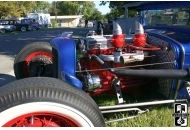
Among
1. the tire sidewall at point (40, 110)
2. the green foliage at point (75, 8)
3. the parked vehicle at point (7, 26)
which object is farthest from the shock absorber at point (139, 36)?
the green foliage at point (75, 8)

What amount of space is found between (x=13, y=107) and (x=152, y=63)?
1.89m

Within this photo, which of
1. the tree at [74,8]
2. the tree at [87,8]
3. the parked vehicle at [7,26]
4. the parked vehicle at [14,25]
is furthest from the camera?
the tree at [87,8]

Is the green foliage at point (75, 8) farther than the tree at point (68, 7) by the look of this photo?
Yes

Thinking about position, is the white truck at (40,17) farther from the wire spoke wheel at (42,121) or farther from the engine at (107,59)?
the wire spoke wheel at (42,121)

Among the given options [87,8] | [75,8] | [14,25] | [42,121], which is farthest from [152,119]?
[87,8]

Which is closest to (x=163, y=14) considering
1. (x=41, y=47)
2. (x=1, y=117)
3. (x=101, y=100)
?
(x=101, y=100)

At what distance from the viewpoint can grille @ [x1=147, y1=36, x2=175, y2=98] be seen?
322cm

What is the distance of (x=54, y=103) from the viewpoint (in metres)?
2.31

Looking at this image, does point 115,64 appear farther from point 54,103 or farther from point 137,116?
point 54,103

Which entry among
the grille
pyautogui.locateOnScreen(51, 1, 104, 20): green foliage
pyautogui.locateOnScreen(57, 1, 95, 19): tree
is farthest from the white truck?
the grille

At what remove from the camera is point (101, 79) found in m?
3.48

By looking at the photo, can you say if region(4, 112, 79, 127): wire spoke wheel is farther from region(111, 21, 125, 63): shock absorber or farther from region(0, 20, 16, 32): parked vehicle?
region(0, 20, 16, 32): parked vehicle

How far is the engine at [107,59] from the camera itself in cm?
327

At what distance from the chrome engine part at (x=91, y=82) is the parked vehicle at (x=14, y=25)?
3371 cm
